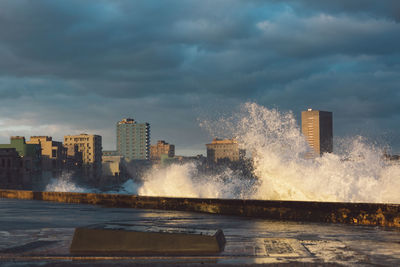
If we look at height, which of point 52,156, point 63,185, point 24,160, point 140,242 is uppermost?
point 52,156

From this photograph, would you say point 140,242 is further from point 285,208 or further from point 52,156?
point 52,156

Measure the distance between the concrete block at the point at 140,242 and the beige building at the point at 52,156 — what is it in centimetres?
15450

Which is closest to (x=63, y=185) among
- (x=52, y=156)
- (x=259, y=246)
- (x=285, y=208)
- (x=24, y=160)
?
(x=52, y=156)

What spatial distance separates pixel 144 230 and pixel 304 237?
121 inches

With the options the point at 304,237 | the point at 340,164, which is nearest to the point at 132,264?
the point at 304,237

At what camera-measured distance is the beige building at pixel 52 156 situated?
159125mm

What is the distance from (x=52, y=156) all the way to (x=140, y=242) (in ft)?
537

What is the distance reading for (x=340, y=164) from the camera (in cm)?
2681

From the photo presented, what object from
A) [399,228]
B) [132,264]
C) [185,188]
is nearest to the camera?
[132,264]

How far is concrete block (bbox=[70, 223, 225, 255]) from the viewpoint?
696 cm

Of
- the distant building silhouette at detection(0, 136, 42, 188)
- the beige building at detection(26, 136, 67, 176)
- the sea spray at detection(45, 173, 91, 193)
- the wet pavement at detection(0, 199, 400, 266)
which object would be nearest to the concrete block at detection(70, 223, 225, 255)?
the wet pavement at detection(0, 199, 400, 266)

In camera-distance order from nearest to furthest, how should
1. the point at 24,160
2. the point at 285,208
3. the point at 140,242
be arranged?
the point at 140,242 < the point at 285,208 < the point at 24,160

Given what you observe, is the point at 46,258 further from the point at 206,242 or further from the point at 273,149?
the point at 273,149

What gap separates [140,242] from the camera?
7.09 m
